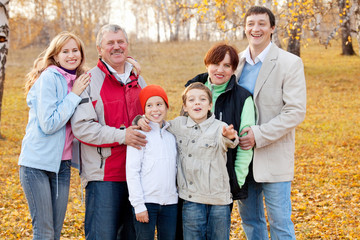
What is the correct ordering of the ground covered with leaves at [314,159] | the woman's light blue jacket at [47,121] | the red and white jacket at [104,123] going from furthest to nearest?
the ground covered with leaves at [314,159] → the red and white jacket at [104,123] → the woman's light blue jacket at [47,121]

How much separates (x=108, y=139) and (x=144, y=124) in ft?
1.10

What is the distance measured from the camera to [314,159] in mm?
8875

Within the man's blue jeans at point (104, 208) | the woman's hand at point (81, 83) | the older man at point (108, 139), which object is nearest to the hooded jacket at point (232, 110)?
the older man at point (108, 139)

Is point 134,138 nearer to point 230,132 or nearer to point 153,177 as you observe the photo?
point 153,177

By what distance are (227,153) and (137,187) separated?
2.76ft

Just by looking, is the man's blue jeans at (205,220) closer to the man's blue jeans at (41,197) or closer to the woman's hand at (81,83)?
the man's blue jeans at (41,197)

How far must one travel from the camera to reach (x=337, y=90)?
16438mm

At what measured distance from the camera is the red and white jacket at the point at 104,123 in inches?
136

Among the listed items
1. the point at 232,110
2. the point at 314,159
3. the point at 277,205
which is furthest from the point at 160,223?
the point at 314,159

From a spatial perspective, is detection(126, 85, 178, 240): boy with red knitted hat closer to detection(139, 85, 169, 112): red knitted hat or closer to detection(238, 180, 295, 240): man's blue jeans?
detection(139, 85, 169, 112): red knitted hat

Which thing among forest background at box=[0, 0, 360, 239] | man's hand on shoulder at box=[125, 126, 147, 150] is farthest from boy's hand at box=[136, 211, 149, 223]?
forest background at box=[0, 0, 360, 239]

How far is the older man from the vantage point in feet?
11.6

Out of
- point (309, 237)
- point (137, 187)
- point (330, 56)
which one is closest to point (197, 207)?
point (137, 187)

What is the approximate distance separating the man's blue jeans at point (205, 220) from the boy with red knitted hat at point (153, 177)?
148 mm
